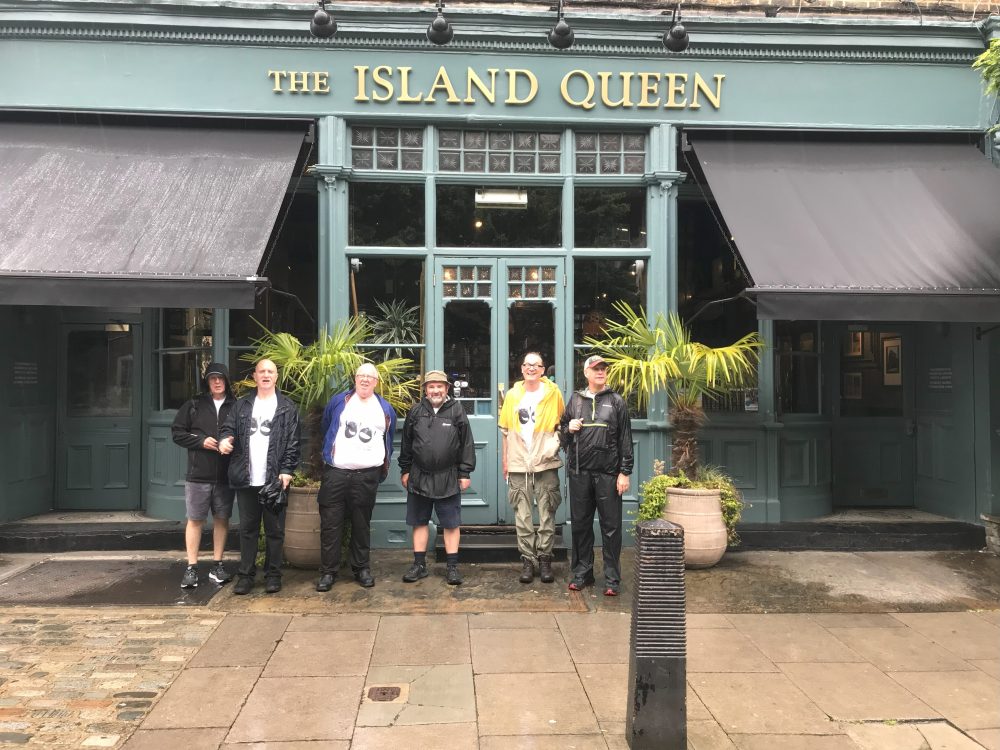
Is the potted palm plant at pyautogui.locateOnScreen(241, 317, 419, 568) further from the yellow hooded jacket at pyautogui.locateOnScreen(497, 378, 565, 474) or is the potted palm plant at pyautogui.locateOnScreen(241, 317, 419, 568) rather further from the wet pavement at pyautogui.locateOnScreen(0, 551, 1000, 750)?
the yellow hooded jacket at pyautogui.locateOnScreen(497, 378, 565, 474)

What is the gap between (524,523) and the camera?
6.05m

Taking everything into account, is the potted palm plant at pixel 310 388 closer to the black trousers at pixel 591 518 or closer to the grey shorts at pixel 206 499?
the grey shorts at pixel 206 499

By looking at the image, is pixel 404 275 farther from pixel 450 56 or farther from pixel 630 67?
pixel 630 67

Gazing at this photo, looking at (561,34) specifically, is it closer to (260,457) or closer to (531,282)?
(531,282)

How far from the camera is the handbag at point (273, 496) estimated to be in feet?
18.2

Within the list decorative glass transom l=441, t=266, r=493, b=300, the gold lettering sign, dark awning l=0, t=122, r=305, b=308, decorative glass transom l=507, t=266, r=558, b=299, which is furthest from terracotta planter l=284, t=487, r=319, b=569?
the gold lettering sign

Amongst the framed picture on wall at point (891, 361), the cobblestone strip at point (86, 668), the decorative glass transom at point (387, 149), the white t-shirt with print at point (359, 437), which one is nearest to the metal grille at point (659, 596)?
the cobblestone strip at point (86, 668)

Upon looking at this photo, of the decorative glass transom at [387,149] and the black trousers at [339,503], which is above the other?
the decorative glass transom at [387,149]

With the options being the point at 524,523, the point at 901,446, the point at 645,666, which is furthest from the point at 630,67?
the point at 645,666

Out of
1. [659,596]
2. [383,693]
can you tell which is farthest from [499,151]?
[383,693]

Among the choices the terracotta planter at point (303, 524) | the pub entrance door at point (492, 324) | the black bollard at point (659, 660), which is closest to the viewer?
the black bollard at point (659, 660)

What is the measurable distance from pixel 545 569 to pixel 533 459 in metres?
0.99

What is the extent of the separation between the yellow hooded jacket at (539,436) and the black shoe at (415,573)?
1.18 meters

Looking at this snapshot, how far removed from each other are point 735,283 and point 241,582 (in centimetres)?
602
